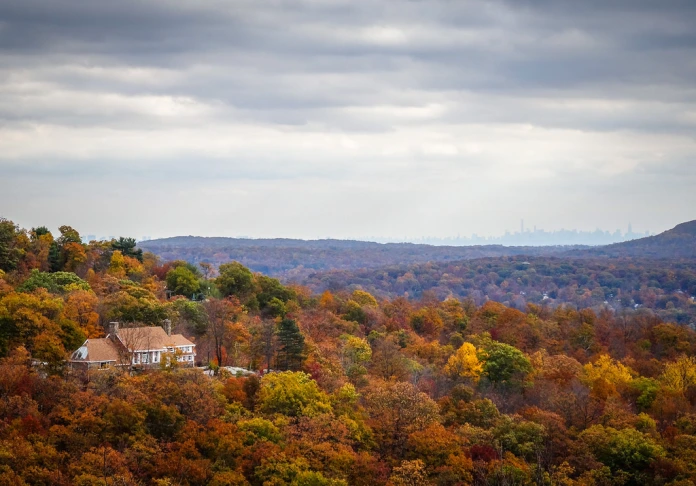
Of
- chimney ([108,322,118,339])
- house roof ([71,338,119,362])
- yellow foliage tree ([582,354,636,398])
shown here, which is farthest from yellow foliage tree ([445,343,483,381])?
house roof ([71,338,119,362])

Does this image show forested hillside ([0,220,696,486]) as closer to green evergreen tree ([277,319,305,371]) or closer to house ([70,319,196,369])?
green evergreen tree ([277,319,305,371])

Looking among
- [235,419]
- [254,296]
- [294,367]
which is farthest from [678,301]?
[235,419]

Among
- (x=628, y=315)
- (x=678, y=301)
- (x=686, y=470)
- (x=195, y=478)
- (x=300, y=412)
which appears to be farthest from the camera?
Answer: (x=678, y=301)

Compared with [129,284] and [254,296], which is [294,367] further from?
[254,296]

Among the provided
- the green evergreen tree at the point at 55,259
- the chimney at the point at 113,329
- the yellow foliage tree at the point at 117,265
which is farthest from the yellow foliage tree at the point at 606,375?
the green evergreen tree at the point at 55,259

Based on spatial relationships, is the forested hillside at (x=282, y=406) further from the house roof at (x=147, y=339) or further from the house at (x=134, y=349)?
the house roof at (x=147, y=339)
